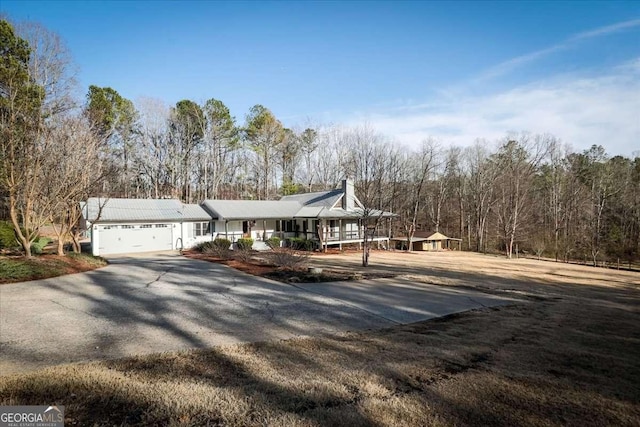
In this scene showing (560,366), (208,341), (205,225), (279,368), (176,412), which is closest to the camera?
(176,412)

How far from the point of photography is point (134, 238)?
2402 centimetres

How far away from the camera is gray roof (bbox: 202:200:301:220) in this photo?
26766 mm

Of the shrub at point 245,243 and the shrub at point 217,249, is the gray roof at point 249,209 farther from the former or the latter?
the shrub at point 217,249

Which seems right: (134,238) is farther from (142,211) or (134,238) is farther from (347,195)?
(347,195)

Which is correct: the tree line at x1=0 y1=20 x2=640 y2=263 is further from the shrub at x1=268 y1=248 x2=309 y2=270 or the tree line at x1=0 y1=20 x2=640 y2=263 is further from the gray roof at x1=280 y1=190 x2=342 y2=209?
the shrub at x1=268 y1=248 x2=309 y2=270

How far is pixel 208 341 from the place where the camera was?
225 inches

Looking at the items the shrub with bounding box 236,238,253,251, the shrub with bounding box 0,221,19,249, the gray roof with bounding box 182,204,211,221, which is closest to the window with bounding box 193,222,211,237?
the gray roof with bounding box 182,204,211,221

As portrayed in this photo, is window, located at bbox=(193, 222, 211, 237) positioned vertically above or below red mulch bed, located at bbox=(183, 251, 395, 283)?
above

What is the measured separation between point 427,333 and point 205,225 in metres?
23.3

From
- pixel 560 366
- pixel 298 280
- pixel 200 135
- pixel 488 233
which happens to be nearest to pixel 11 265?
pixel 298 280

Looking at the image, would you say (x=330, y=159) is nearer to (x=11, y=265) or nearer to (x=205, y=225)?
(x=205, y=225)

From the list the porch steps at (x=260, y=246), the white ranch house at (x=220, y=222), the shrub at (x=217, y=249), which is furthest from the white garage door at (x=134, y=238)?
the porch steps at (x=260, y=246)

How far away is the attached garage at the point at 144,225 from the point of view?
74.7 ft

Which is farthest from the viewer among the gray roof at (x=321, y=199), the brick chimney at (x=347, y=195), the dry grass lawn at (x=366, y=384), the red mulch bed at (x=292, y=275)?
the brick chimney at (x=347, y=195)
